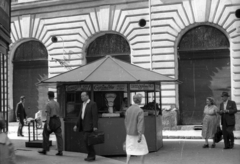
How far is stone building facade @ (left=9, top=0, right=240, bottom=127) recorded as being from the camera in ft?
71.1

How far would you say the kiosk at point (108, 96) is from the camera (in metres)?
12.9

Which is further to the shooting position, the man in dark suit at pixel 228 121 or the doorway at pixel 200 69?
the doorway at pixel 200 69

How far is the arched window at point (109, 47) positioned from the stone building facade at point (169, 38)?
0.61ft

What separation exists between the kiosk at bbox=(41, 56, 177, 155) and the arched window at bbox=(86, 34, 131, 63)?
9.79 metres

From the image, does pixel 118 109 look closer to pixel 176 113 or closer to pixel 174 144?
pixel 174 144

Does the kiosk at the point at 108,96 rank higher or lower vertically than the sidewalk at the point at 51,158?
higher

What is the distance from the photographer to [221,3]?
21.5 meters

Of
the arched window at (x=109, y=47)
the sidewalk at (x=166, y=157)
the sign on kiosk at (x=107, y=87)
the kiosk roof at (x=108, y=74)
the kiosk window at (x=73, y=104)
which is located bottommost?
the sidewalk at (x=166, y=157)

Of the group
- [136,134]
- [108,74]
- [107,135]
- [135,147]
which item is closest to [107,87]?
[108,74]

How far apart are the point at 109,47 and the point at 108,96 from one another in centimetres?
1140

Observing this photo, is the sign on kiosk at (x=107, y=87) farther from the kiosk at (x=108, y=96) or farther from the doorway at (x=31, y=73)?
the doorway at (x=31, y=73)

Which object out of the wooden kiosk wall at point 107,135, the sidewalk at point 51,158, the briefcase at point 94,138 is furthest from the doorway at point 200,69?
the briefcase at point 94,138

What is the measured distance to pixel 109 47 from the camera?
24359mm

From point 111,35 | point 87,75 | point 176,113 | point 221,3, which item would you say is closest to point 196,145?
point 87,75
